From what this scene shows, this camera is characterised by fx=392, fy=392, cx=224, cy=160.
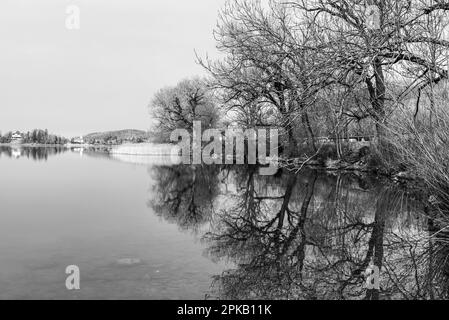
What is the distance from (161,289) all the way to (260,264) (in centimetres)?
161

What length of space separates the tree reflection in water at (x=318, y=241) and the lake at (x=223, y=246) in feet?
0.07

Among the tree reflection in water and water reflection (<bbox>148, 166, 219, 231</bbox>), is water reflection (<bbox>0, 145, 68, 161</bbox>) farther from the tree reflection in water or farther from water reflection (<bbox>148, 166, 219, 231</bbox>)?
the tree reflection in water

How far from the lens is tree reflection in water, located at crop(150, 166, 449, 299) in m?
4.72

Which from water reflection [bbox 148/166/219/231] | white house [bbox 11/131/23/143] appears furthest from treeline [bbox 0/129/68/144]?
water reflection [bbox 148/166/219/231]

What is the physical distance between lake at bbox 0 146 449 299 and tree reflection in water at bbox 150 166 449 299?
23 millimetres

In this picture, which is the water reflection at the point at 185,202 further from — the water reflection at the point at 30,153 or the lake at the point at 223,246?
the water reflection at the point at 30,153

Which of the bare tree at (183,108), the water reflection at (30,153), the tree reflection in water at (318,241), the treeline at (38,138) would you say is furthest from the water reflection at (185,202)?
the treeline at (38,138)

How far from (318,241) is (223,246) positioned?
66.9 inches

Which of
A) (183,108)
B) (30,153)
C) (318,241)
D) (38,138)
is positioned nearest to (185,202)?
(318,241)

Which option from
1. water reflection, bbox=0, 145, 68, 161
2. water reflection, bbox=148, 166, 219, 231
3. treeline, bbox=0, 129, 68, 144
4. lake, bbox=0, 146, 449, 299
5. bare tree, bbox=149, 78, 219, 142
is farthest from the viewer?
treeline, bbox=0, 129, 68, 144

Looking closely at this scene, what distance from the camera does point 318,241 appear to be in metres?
6.87

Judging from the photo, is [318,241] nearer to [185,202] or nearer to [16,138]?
[185,202]

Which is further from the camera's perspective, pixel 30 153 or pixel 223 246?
pixel 30 153

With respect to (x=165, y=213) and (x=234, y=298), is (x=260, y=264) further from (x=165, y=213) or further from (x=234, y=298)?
(x=165, y=213)
